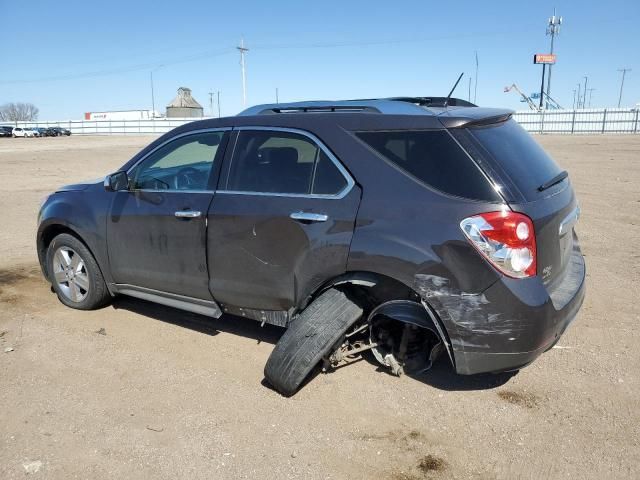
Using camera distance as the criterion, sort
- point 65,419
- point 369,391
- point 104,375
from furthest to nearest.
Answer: point 104,375 < point 369,391 < point 65,419

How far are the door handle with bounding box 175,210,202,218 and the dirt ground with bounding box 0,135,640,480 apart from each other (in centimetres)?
103

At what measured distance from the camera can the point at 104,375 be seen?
3.84 metres

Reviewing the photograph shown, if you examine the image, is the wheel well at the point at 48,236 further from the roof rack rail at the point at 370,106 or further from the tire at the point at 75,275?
the roof rack rail at the point at 370,106

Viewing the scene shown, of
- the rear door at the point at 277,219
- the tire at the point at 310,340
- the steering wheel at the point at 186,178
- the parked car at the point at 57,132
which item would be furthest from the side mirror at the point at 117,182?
the parked car at the point at 57,132

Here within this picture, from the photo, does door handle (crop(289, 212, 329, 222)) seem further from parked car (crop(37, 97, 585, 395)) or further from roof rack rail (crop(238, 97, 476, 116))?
roof rack rail (crop(238, 97, 476, 116))

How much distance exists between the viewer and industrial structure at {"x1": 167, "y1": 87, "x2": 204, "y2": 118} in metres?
77.3

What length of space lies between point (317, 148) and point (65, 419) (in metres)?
2.28

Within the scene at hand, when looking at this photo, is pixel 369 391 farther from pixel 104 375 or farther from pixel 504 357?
pixel 104 375

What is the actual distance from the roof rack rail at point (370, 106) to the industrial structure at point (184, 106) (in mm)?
76078

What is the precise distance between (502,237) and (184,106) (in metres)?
85.5

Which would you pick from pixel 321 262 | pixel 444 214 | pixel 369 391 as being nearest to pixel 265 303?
pixel 321 262

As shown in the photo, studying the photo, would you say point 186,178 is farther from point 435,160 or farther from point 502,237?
point 502,237

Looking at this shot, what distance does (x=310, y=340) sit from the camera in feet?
11.5

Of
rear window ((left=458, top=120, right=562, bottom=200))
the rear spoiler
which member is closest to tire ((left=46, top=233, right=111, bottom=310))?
the rear spoiler
